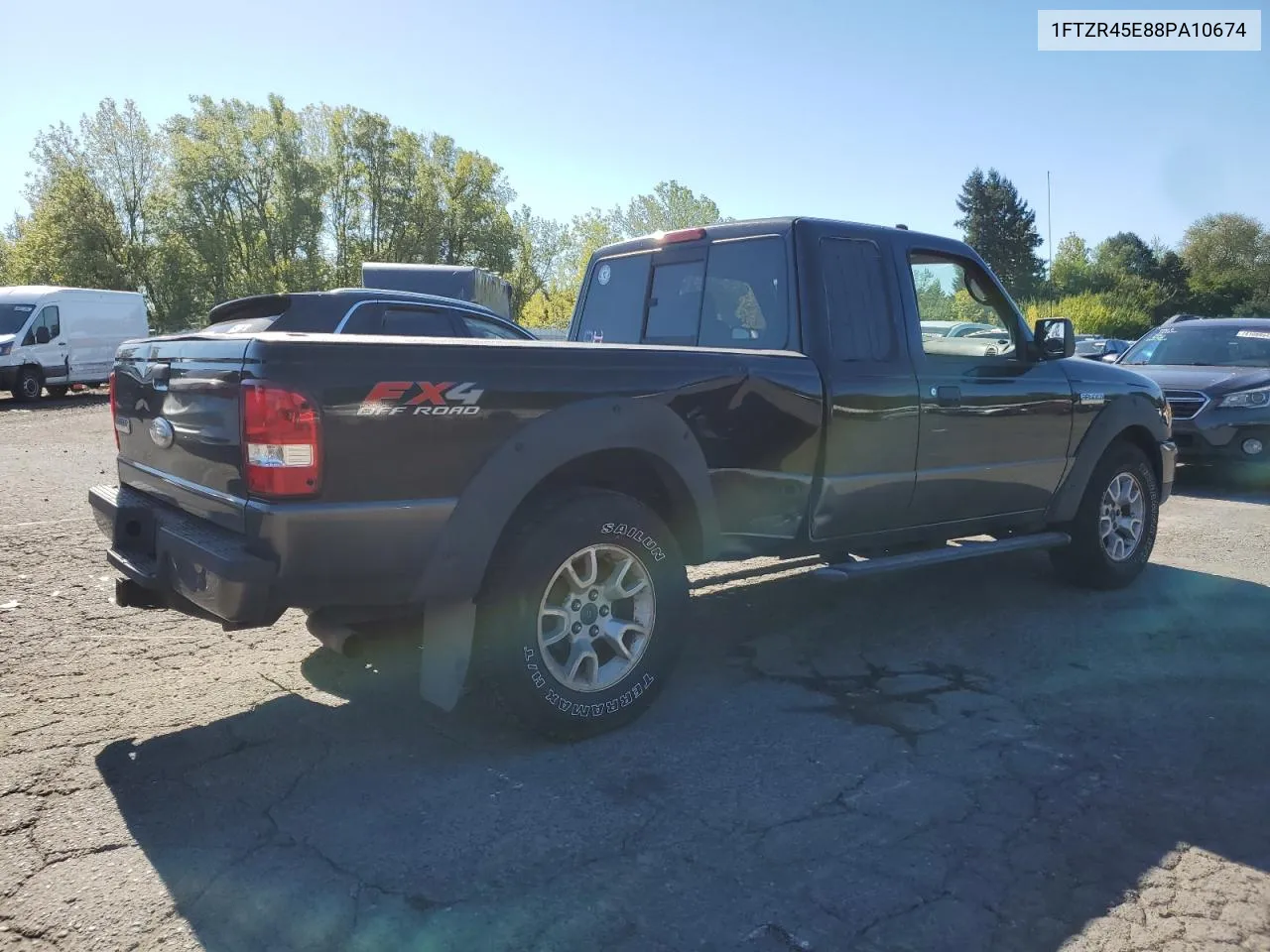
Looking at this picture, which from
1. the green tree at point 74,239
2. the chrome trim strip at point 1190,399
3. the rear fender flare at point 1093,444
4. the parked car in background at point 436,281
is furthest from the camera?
the green tree at point 74,239

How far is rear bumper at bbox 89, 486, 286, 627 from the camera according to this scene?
295cm

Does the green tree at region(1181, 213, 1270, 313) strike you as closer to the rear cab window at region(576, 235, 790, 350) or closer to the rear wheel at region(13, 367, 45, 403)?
the rear wheel at region(13, 367, 45, 403)

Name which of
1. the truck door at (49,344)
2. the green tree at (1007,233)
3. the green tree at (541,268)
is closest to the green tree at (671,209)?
the green tree at (541,268)

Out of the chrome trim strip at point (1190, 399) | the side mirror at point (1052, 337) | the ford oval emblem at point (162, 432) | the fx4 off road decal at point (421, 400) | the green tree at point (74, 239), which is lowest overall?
the chrome trim strip at point (1190, 399)

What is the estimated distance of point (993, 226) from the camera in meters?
81.1

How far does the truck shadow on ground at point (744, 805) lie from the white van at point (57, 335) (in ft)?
60.7

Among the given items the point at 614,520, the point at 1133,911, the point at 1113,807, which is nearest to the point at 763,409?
the point at 614,520

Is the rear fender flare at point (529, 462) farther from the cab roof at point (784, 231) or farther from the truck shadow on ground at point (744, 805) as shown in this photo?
the cab roof at point (784, 231)

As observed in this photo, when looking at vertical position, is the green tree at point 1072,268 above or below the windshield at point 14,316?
above

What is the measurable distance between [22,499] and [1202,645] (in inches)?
351

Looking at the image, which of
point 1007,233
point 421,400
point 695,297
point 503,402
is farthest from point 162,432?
point 1007,233

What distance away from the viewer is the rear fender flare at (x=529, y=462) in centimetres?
321

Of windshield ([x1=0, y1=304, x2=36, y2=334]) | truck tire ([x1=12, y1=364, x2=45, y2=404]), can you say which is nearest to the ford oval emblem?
truck tire ([x1=12, y1=364, x2=45, y2=404])

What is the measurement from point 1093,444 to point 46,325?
21.6 meters
